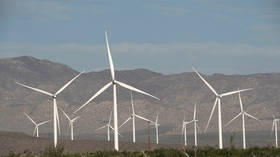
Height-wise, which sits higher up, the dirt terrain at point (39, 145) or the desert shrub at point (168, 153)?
the dirt terrain at point (39, 145)

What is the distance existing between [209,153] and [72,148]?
8217 cm

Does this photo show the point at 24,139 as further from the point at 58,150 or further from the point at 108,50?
the point at 58,150

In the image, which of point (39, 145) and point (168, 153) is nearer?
point (168, 153)

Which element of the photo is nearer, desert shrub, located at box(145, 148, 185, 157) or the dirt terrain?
desert shrub, located at box(145, 148, 185, 157)

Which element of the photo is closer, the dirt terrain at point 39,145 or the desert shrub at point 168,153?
the desert shrub at point 168,153

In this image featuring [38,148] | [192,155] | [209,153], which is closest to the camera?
[192,155]

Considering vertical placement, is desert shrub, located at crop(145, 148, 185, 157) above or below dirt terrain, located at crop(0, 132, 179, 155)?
below

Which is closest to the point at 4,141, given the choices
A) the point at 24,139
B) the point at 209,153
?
the point at 24,139

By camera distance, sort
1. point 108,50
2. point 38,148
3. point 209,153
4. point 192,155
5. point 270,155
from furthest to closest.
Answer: point 38,148
point 108,50
point 209,153
point 192,155
point 270,155

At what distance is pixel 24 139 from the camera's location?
147 metres

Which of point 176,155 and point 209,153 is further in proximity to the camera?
point 209,153

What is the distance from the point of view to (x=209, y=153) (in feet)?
191

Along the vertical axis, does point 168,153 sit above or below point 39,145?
below

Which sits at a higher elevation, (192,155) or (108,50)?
(108,50)
